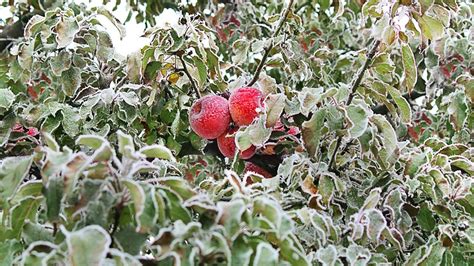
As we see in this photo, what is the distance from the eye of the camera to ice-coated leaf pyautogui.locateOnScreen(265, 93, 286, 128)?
104 cm

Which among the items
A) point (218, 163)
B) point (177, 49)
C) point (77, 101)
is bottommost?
point (218, 163)

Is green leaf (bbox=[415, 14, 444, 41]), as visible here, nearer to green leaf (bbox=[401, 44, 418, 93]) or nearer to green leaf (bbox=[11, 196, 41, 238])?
green leaf (bbox=[401, 44, 418, 93])

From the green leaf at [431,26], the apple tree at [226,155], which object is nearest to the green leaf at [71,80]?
the apple tree at [226,155]

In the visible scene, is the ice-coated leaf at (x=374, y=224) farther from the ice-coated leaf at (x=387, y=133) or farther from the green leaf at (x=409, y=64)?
the green leaf at (x=409, y=64)

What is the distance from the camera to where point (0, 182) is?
0.71 metres

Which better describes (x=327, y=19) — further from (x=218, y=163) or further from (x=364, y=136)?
(x=364, y=136)

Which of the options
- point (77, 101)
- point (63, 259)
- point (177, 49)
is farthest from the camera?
point (77, 101)

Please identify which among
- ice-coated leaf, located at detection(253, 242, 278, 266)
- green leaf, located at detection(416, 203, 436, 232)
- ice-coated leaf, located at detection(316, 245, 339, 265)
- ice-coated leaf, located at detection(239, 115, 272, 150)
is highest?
ice-coated leaf, located at detection(253, 242, 278, 266)

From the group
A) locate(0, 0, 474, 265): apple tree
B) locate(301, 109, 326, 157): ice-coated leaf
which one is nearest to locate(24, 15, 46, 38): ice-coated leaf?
locate(0, 0, 474, 265): apple tree

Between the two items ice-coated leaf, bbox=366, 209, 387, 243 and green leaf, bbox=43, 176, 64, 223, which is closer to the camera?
green leaf, bbox=43, 176, 64, 223

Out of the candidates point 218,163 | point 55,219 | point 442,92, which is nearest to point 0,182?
point 55,219

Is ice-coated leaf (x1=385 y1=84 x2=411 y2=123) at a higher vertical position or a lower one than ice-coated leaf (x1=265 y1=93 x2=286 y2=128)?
lower

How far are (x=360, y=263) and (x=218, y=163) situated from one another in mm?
942

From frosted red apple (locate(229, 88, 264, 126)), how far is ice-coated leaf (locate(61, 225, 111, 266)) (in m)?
0.61
